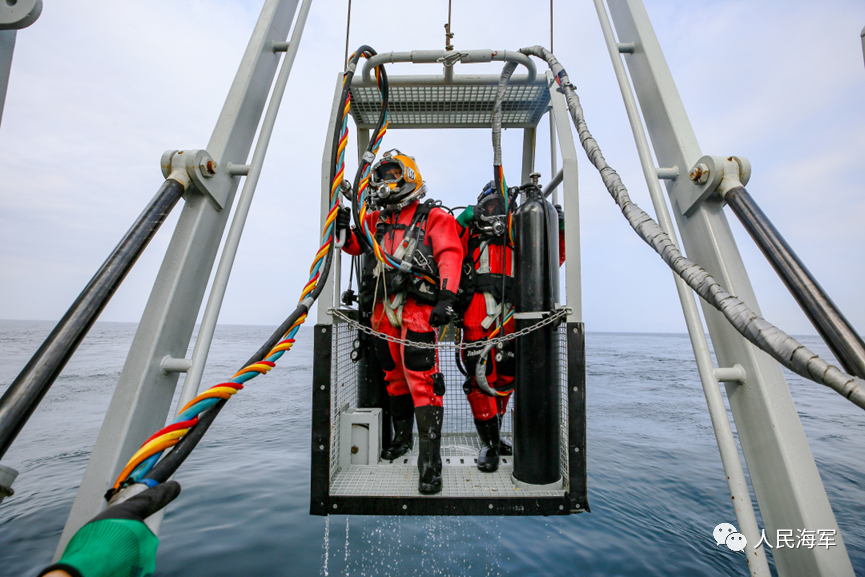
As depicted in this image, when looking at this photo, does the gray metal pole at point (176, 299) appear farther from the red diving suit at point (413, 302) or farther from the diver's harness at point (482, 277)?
the diver's harness at point (482, 277)

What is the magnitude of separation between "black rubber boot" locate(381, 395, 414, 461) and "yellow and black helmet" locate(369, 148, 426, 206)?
4.17 feet

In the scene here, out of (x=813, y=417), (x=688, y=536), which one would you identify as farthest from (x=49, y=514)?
(x=813, y=417)

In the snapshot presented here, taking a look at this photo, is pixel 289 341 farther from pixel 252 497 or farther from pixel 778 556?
pixel 252 497

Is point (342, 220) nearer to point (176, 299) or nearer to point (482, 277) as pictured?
point (176, 299)

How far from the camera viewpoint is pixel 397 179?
2.55 metres

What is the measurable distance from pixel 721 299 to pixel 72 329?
1.63 meters

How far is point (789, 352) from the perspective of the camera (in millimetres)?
840

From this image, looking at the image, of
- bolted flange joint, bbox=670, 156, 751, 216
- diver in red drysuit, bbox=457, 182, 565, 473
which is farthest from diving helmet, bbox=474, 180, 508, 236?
bolted flange joint, bbox=670, 156, 751, 216

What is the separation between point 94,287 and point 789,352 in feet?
5.52

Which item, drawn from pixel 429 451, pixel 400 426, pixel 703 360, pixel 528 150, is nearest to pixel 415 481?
pixel 429 451

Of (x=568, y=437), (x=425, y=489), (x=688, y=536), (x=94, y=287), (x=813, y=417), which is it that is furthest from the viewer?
(x=813, y=417)

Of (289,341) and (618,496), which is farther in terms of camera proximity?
(618,496)

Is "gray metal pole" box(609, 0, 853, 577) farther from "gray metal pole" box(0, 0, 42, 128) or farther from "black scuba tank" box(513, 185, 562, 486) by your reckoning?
"gray metal pole" box(0, 0, 42, 128)

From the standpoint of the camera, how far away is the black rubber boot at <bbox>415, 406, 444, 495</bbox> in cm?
190
